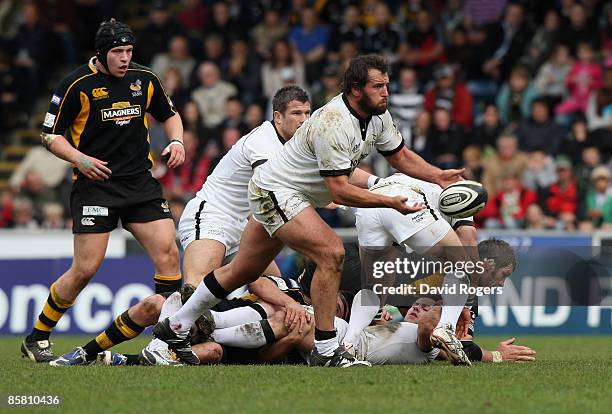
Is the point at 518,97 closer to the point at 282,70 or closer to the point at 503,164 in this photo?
the point at 503,164

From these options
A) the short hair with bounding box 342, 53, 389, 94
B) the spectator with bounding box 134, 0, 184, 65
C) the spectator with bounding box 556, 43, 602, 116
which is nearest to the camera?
the short hair with bounding box 342, 53, 389, 94

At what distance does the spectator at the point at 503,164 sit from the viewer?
1720 cm

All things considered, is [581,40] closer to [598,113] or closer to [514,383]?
[598,113]

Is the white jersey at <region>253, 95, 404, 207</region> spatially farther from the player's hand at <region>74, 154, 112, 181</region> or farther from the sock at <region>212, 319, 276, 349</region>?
the player's hand at <region>74, 154, 112, 181</region>

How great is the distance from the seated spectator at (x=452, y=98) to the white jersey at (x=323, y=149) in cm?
893

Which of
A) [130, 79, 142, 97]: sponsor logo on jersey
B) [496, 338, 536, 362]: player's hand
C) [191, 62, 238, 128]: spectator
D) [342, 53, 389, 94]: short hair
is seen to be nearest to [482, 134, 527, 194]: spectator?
[191, 62, 238, 128]: spectator

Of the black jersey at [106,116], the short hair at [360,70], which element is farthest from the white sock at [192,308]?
the short hair at [360,70]

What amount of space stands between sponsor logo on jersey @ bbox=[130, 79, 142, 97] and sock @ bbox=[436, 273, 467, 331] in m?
3.06

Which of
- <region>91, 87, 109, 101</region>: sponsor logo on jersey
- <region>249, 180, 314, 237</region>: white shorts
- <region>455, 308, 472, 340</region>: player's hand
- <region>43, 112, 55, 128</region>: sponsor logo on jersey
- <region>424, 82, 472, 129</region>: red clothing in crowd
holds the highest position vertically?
<region>91, 87, 109, 101</region>: sponsor logo on jersey

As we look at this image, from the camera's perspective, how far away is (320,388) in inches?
307

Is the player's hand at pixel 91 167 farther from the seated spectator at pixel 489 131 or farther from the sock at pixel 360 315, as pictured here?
the seated spectator at pixel 489 131

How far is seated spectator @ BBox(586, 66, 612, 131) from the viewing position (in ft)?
57.9

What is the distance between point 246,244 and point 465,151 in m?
8.93

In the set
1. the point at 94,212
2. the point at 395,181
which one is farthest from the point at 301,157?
the point at 94,212
